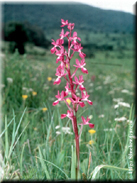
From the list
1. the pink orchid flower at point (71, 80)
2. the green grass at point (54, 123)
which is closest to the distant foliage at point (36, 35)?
the green grass at point (54, 123)

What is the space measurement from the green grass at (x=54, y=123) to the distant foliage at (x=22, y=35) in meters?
0.18

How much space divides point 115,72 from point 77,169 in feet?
Answer: 10.7

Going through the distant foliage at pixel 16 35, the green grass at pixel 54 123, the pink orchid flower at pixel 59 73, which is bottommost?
the green grass at pixel 54 123

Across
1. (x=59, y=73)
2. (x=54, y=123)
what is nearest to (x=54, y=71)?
(x=54, y=123)

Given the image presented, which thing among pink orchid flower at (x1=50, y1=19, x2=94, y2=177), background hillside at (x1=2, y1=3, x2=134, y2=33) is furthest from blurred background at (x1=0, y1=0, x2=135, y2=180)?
pink orchid flower at (x1=50, y1=19, x2=94, y2=177)

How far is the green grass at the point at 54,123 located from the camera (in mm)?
1109

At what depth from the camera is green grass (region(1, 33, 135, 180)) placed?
1.11 metres

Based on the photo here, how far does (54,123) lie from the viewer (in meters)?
1.67

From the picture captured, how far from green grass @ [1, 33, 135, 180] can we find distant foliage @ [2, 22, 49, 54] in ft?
0.59

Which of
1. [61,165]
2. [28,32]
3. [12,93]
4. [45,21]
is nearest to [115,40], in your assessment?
[45,21]

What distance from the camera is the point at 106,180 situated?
1.05 m

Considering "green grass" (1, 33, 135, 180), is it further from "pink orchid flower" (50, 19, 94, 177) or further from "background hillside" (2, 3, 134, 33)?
"background hillside" (2, 3, 134, 33)

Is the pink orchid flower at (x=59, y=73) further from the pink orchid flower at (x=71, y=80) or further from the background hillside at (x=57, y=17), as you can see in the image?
the background hillside at (x=57, y=17)

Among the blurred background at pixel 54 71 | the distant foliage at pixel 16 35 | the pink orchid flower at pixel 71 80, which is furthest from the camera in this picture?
the distant foliage at pixel 16 35
